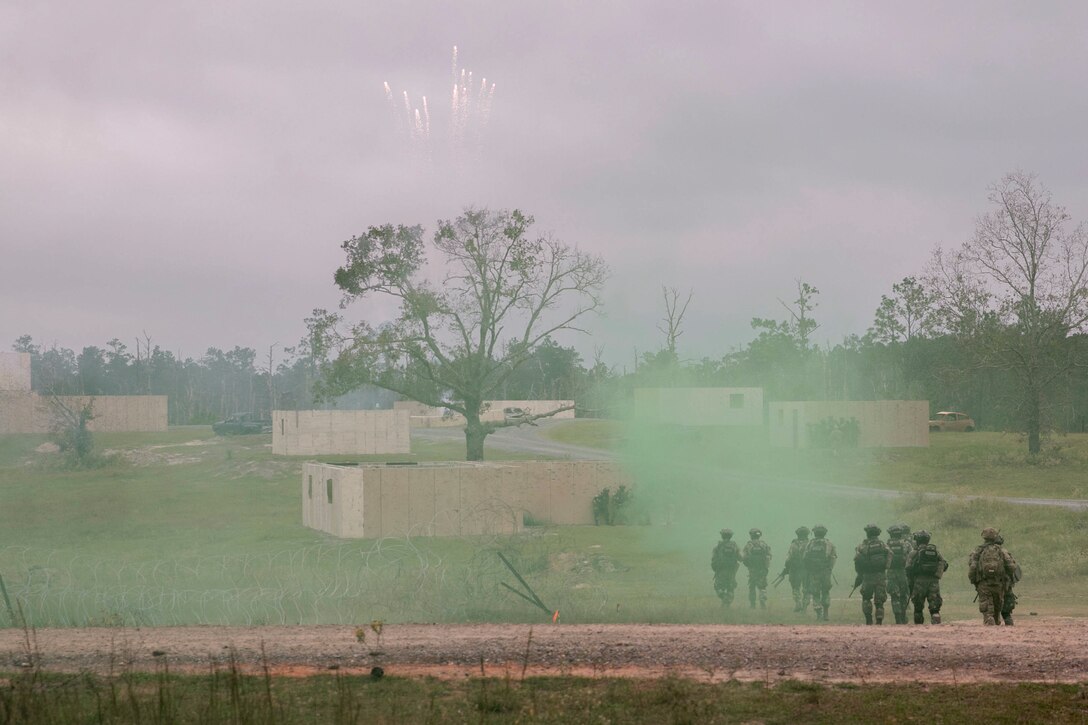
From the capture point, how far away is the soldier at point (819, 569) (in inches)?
843

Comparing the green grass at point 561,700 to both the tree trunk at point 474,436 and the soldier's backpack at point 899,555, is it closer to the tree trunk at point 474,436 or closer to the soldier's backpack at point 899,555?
the soldier's backpack at point 899,555

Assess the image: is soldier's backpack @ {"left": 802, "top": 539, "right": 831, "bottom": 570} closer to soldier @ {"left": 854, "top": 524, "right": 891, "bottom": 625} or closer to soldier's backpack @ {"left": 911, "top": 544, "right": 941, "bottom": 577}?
soldier @ {"left": 854, "top": 524, "right": 891, "bottom": 625}

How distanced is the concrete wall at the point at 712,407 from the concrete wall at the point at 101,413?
119 ft

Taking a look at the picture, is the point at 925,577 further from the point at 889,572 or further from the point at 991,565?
the point at 991,565

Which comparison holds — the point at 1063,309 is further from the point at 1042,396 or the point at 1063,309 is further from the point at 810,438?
the point at 810,438

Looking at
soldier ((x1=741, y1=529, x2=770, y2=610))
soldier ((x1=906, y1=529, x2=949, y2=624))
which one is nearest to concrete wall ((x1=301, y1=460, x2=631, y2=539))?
soldier ((x1=741, y1=529, x2=770, y2=610))

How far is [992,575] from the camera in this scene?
62.3ft

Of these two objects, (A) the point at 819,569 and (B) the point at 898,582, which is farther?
(A) the point at 819,569

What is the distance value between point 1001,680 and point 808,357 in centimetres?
8768

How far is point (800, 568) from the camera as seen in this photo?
870 inches

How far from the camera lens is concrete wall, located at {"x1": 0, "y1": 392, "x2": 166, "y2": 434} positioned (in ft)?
233

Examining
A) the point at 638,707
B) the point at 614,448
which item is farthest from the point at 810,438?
the point at 638,707

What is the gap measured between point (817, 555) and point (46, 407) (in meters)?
57.9

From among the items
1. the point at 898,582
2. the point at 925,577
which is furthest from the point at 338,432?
the point at 925,577
